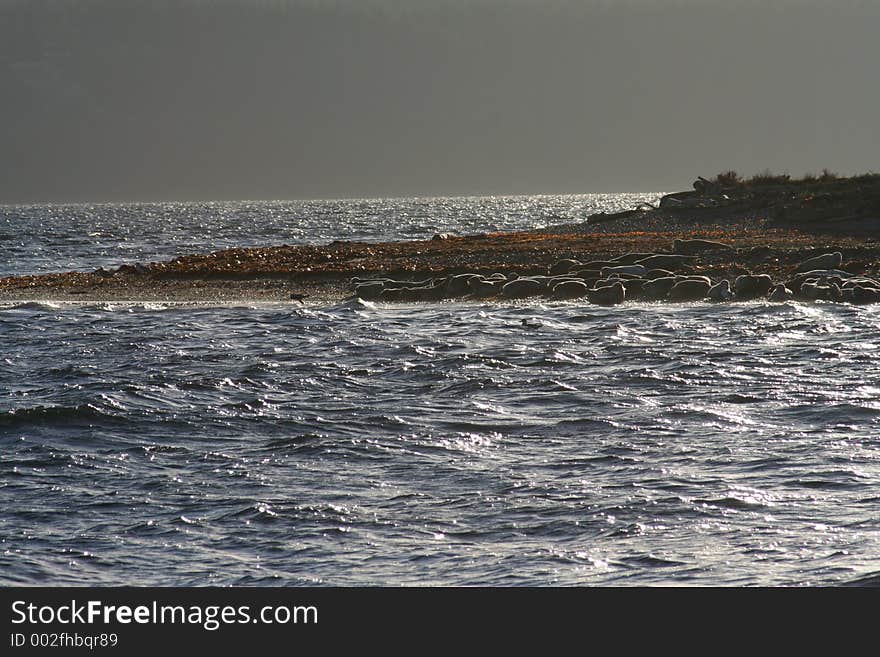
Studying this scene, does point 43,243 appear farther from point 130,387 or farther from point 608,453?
point 608,453

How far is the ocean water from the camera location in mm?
10438

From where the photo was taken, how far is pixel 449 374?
20125mm

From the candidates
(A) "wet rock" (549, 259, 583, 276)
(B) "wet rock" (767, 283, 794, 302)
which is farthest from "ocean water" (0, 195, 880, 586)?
(A) "wet rock" (549, 259, 583, 276)

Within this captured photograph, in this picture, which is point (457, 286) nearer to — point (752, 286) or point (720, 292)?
point (720, 292)

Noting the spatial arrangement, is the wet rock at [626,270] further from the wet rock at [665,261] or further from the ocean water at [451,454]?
the ocean water at [451,454]

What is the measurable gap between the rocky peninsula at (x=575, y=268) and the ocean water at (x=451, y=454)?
3761mm

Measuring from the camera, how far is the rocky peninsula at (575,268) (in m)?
30.5

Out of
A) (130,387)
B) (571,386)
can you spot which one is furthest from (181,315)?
(571,386)

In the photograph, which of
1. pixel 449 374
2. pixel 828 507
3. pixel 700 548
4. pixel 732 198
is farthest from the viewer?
pixel 732 198

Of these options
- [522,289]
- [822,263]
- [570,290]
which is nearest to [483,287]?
[522,289]

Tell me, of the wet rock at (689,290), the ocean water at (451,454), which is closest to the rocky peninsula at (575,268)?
the wet rock at (689,290)

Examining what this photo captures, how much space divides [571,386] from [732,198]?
3954 centimetres

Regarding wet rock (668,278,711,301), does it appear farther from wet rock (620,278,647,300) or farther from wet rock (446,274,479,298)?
wet rock (446,274,479,298)

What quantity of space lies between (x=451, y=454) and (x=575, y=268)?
20924 millimetres
